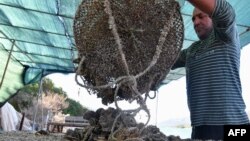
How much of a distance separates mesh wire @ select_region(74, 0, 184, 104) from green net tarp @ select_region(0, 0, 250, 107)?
3.92ft

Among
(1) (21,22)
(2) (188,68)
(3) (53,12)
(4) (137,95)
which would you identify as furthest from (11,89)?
(4) (137,95)

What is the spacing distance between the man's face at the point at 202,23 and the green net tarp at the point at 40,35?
100cm

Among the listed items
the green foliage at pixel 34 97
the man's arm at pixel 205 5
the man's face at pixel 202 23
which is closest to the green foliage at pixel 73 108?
the green foliage at pixel 34 97

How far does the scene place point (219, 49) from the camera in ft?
4.76

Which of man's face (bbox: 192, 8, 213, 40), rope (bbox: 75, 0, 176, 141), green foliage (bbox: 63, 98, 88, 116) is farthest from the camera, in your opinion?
green foliage (bbox: 63, 98, 88, 116)

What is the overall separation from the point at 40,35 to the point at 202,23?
394 centimetres

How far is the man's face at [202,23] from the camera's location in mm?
1587

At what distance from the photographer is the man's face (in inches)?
62.5

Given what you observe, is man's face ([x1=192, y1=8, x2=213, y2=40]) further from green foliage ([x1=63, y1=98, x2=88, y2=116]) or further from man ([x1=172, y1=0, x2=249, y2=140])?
green foliage ([x1=63, y1=98, x2=88, y2=116])

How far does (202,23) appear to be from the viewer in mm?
1603

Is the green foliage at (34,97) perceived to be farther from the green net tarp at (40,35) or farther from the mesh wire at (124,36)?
the mesh wire at (124,36)

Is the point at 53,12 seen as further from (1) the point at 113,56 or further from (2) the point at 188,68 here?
(1) the point at 113,56

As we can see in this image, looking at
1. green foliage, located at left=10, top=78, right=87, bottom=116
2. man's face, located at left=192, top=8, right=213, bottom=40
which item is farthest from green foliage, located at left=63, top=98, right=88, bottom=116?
man's face, located at left=192, top=8, right=213, bottom=40

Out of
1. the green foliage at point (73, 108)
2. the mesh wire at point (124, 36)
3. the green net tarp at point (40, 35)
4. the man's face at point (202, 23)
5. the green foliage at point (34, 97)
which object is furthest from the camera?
the green foliage at point (73, 108)
